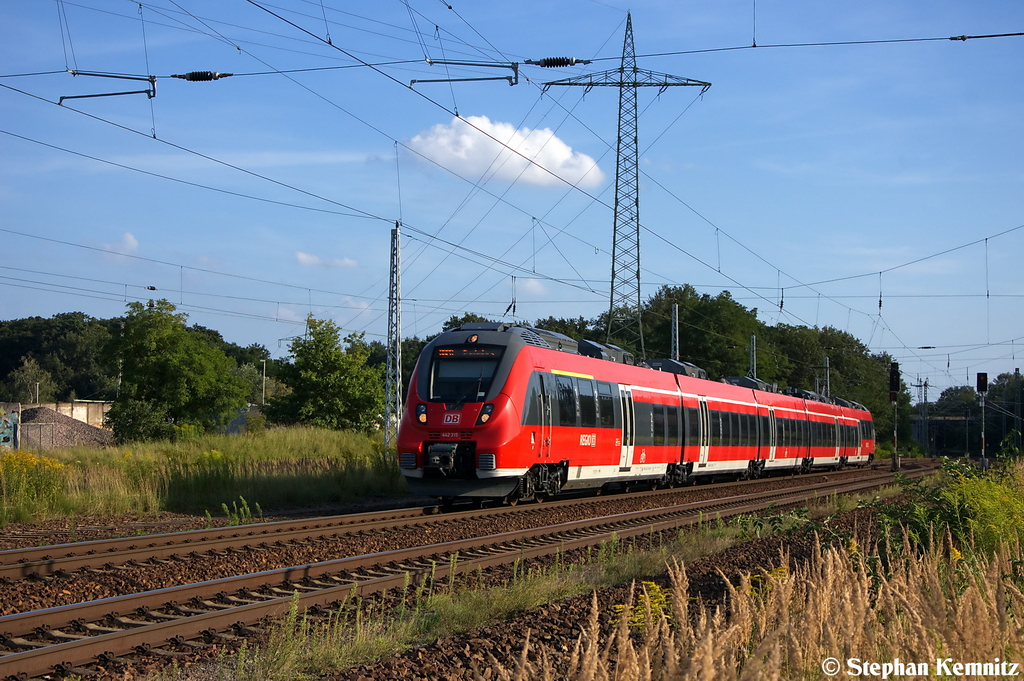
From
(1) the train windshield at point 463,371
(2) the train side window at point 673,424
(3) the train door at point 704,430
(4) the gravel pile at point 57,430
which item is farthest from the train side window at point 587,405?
(4) the gravel pile at point 57,430

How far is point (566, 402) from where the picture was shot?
19125 mm

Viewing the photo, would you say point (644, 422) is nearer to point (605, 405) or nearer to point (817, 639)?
point (605, 405)

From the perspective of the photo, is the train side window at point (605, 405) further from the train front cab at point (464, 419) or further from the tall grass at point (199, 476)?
the tall grass at point (199, 476)

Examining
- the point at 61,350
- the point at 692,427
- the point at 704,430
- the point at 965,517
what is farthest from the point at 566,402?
the point at 61,350

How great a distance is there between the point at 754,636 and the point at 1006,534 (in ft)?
19.5

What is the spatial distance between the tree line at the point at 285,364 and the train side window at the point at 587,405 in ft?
63.8

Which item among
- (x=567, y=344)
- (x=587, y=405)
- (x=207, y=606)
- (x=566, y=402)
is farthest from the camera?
(x=567, y=344)

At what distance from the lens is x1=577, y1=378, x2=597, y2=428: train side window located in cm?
1983

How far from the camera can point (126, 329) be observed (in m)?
41.7

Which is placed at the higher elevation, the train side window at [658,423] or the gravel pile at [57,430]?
the train side window at [658,423]

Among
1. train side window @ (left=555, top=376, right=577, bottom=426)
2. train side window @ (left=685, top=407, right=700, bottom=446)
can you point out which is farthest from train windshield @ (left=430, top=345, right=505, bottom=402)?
train side window @ (left=685, top=407, right=700, bottom=446)

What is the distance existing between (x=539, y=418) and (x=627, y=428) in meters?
4.82

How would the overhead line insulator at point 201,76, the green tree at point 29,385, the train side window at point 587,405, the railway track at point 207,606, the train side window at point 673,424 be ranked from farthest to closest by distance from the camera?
the green tree at point 29,385 → the train side window at point 673,424 → the train side window at point 587,405 → the overhead line insulator at point 201,76 → the railway track at point 207,606

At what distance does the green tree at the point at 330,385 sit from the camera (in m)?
39.6
